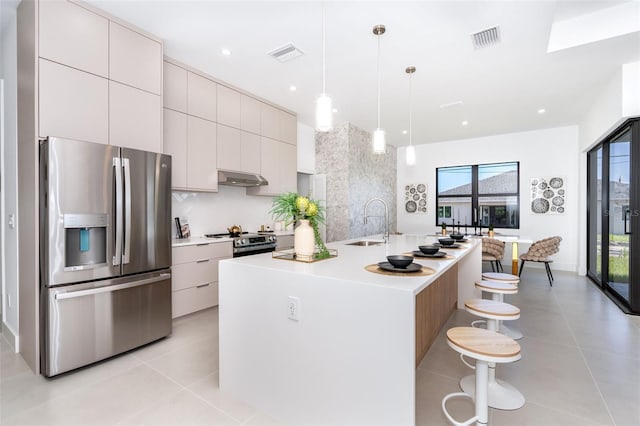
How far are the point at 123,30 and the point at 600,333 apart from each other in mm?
5357

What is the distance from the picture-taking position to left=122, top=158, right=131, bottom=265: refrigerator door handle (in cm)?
251

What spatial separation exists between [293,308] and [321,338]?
0.22 meters

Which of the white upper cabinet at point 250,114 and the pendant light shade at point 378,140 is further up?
the white upper cabinet at point 250,114

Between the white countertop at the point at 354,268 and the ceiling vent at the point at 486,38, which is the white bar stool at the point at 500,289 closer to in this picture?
the white countertop at the point at 354,268

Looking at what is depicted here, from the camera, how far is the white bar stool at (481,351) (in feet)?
4.80

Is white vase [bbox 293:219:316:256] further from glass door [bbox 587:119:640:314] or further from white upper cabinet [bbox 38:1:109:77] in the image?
glass door [bbox 587:119:640:314]

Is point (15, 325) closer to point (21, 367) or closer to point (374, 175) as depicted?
point (21, 367)

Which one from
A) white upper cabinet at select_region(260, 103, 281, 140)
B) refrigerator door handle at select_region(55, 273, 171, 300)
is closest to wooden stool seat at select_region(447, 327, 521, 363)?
refrigerator door handle at select_region(55, 273, 171, 300)

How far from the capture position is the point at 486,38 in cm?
287

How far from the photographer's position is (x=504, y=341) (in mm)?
1578

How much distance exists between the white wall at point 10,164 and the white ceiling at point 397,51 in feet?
3.19

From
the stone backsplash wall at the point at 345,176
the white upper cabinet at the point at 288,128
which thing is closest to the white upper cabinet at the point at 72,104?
the white upper cabinet at the point at 288,128

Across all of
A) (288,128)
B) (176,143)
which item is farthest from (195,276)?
(288,128)

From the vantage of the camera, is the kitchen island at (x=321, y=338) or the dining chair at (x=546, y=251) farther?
the dining chair at (x=546, y=251)
